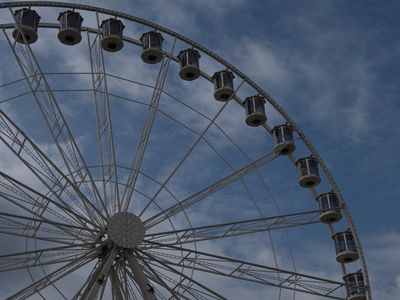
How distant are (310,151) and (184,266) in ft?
22.1

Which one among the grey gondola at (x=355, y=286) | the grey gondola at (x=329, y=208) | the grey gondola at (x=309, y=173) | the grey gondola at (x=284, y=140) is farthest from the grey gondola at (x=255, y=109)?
the grey gondola at (x=355, y=286)

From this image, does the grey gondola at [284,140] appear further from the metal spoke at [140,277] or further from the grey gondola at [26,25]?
the grey gondola at [26,25]

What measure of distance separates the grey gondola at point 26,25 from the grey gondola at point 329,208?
11448mm

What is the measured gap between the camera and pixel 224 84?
89.2 ft

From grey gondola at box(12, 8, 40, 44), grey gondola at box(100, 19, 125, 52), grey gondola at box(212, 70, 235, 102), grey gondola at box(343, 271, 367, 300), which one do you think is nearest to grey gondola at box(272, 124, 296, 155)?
grey gondola at box(212, 70, 235, 102)

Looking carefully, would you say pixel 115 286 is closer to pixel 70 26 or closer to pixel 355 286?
pixel 355 286

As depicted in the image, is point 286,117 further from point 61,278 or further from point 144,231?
point 61,278

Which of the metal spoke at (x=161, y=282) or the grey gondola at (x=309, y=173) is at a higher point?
the grey gondola at (x=309, y=173)

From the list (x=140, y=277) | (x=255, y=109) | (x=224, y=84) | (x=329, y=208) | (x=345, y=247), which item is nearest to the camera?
(x=140, y=277)

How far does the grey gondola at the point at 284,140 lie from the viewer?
27.1 m

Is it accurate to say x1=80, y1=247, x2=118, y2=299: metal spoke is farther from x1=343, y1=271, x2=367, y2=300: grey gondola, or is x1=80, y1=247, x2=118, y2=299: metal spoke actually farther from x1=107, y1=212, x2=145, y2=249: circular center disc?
x1=343, y1=271, x2=367, y2=300: grey gondola

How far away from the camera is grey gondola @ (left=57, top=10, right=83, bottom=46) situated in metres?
25.3

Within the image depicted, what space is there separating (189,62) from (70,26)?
14.7 feet

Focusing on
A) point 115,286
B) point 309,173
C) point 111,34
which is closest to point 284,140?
point 309,173
